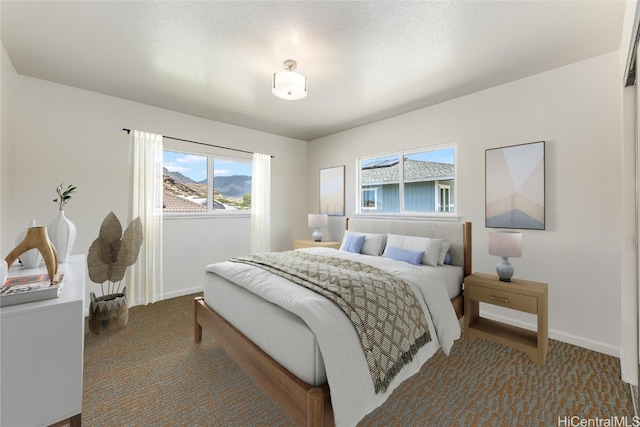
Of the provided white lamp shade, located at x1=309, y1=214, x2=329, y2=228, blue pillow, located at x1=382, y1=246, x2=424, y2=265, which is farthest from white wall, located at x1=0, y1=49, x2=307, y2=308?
blue pillow, located at x1=382, y1=246, x2=424, y2=265

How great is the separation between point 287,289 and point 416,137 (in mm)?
2894

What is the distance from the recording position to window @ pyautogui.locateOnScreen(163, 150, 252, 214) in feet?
12.9

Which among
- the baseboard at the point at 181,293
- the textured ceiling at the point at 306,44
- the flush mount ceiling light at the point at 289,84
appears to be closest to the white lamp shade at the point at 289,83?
the flush mount ceiling light at the point at 289,84

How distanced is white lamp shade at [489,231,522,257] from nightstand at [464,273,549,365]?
281 millimetres

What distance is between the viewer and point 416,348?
1732mm

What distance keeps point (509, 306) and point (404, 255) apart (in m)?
1.01

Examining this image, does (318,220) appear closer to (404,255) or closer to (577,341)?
(404,255)

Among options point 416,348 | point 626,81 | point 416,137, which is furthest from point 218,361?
point 626,81

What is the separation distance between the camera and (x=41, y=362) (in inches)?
45.4

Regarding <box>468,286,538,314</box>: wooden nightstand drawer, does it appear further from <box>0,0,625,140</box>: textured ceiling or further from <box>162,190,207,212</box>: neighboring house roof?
<box>162,190,207,212</box>: neighboring house roof

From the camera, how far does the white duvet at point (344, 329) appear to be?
1297mm

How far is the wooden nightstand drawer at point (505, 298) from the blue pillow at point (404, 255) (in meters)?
0.55

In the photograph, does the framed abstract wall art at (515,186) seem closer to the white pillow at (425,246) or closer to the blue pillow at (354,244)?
the white pillow at (425,246)

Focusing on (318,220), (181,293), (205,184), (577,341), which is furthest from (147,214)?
(577,341)
